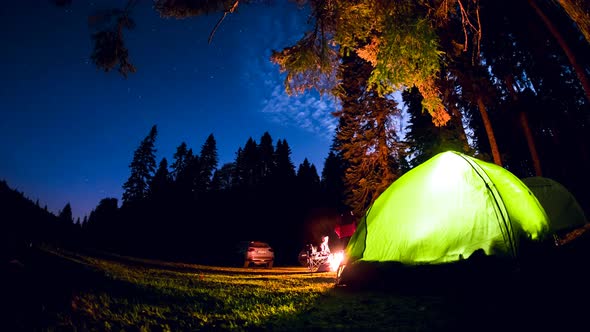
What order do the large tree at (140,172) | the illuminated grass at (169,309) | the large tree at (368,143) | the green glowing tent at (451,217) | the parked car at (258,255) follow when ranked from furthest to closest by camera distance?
the large tree at (140,172), the parked car at (258,255), the large tree at (368,143), the green glowing tent at (451,217), the illuminated grass at (169,309)

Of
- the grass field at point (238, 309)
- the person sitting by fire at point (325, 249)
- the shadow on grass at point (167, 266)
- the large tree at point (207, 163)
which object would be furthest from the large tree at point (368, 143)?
the large tree at point (207, 163)

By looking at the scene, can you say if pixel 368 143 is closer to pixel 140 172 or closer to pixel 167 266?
pixel 167 266

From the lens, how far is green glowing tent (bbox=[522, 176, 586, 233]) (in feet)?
26.8

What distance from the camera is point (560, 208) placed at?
827 centimetres

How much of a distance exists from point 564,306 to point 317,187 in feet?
158

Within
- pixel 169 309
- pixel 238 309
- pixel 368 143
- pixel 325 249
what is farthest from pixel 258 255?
pixel 169 309

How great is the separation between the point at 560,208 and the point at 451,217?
263 inches

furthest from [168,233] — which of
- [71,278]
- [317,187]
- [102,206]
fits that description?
[102,206]

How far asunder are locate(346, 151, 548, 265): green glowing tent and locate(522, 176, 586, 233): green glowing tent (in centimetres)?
442

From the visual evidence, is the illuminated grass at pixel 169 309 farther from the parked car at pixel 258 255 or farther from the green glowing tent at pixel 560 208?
the parked car at pixel 258 255

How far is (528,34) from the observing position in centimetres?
1134

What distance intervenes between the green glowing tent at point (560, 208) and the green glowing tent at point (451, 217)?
4.42 meters

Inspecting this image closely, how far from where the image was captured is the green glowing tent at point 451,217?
4.26 m

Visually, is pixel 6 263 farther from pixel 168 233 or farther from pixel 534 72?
pixel 168 233
